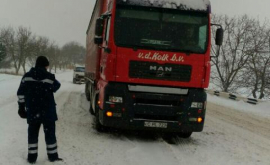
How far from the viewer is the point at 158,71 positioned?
22.1ft

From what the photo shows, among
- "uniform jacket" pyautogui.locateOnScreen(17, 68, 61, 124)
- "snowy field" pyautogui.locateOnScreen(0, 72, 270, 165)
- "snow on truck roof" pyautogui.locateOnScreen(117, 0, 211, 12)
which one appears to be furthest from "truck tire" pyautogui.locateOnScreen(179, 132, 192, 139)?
"uniform jacket" pyautogui.locateOnScreen(17, 68, 61, 124)

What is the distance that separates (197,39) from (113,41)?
196 cm

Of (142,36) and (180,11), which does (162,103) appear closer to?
(142,36)

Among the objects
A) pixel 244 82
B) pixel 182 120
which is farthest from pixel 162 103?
pixel 244 82

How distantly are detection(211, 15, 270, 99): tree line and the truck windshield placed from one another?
22.2 meters

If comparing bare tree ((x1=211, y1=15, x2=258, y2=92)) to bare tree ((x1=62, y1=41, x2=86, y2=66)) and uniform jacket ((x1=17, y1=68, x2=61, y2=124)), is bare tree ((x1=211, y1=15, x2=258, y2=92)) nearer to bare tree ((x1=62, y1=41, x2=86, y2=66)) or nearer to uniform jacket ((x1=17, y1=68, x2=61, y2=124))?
uniform jacket ((x1=17, y1=68, x2=61, y2=124))

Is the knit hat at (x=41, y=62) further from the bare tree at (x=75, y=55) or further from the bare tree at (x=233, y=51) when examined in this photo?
the bare tree at (x=75, y=55)

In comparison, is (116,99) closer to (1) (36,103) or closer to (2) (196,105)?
(2) (196,105)

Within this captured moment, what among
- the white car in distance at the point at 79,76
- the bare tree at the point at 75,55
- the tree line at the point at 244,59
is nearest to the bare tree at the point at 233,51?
the tree line at the point at 244,59

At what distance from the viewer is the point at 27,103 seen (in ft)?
15.9

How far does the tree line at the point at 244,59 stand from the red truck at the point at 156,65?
22201 millimetres

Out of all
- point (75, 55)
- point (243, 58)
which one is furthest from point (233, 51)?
point (75, 55)

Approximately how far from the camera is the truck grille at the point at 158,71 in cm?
671

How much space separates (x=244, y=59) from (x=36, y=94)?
31753 millimetres
